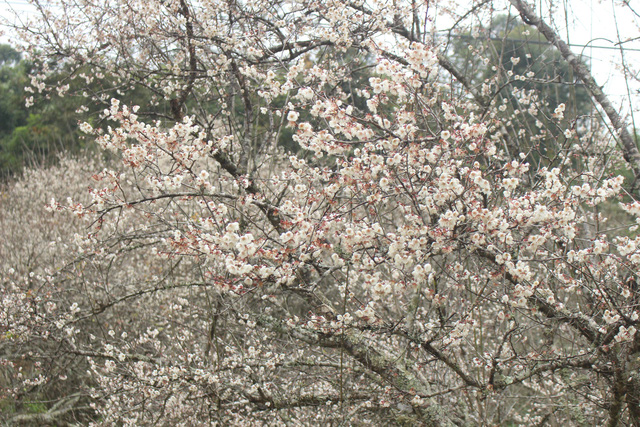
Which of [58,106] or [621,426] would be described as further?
[58,106]

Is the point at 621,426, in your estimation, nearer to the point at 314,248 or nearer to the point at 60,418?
the point at 314,248

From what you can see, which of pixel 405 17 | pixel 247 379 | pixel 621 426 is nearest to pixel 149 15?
pixel 405 17

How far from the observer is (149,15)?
3998mm

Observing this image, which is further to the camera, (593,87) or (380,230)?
(593,87)

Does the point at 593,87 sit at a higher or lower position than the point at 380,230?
higher

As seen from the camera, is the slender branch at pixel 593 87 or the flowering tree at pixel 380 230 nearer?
the flowering tree at pixel 380 230

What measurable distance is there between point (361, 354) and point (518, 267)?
1.25m

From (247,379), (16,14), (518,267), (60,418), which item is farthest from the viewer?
(60,418)

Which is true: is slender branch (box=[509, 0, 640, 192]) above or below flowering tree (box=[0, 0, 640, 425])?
above

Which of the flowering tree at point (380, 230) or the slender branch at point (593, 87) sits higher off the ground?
the slender branch at point (593, 87)

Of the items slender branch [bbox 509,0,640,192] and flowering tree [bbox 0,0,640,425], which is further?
slender branch [bbox 509,0,640,192]

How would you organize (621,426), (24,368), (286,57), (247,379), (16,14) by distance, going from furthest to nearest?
(24,368) < (286,57) < (16,14) < (247,379) < (621,426)

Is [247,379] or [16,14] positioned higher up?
[16,14]

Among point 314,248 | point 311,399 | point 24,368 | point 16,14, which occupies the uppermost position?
point 16,14
